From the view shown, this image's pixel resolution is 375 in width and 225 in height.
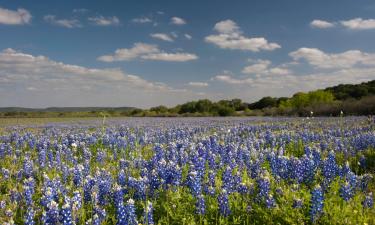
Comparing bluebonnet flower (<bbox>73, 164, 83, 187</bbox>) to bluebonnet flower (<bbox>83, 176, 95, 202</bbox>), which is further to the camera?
bluebonnet flower (<bbox>73, 164, 83, 187</bbox>)

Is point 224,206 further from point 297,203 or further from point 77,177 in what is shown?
point 77,177

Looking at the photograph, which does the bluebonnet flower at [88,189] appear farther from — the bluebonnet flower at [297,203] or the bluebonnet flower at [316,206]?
the bluebonnet flower at [316,206]

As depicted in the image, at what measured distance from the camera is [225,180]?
19.6 feet

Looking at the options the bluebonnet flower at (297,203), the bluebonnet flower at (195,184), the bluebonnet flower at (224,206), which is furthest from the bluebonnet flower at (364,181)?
the bluebonnet flower at (195,184)

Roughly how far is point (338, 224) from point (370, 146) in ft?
18.3

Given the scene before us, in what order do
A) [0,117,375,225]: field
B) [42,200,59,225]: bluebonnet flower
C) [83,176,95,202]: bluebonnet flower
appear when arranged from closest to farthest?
[42,200,59,225]: bluebonnet flower
[0,117,375,225]: field
[83,176,95,202]: bluebonnet flower

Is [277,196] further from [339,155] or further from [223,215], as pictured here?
[339,155]

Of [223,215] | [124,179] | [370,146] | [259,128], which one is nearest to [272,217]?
[223,215]

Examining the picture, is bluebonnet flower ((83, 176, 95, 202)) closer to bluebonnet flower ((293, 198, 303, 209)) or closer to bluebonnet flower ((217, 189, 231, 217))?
bluebonnet flower ((217, 189, 231, 217))

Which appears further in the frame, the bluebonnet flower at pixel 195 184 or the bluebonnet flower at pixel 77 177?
the bluebonnet flower at pixel 77 177

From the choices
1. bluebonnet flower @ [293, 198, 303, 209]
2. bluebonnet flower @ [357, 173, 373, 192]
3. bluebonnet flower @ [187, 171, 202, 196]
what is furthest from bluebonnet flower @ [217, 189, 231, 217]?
bluebonnet flower @ [357, 173, 373, 192]

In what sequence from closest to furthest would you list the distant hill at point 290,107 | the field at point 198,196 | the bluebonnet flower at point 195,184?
the field at point 198,196 < the bluebonnet flower at point 195,184 < the distant hill at point 290,107

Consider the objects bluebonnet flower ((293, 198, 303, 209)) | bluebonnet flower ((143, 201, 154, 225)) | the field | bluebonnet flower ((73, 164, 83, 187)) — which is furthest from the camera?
bluebonnet flower ((73, 164, 83, 187))

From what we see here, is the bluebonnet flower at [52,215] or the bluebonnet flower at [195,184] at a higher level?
the bluebonnet flower at [195,184]
